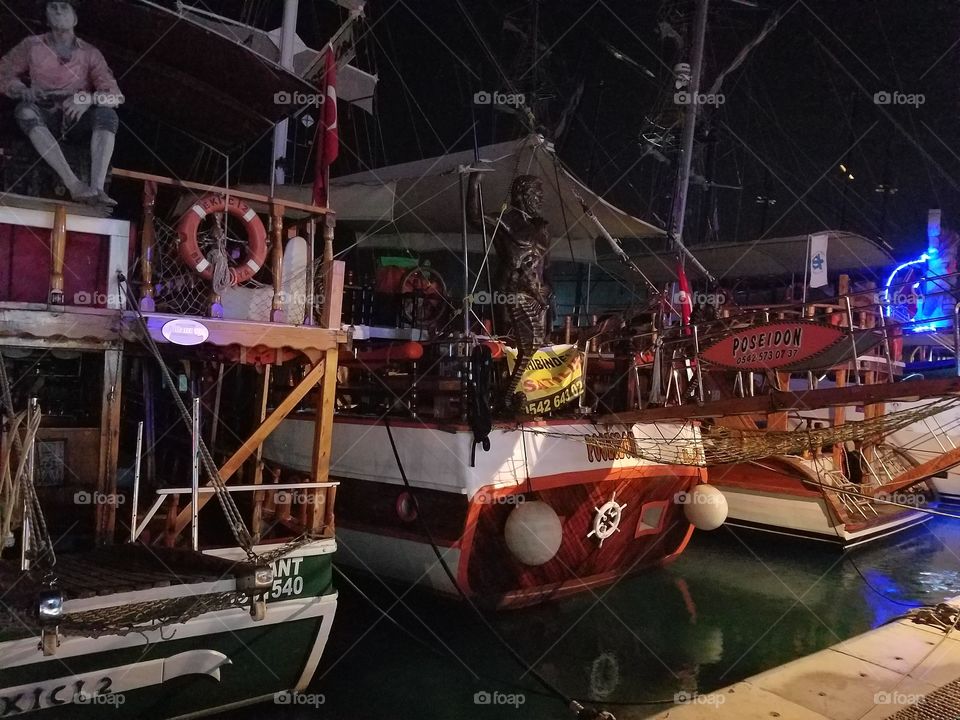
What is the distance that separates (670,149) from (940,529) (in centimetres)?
1104

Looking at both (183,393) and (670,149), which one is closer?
(183,393)

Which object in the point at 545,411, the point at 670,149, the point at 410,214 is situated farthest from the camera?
the point at 670,149

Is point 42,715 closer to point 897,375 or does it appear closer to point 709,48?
point 897,375

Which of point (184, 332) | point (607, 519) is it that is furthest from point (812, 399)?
point (184, 332)

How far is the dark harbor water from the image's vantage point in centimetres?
603

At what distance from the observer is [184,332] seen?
5051 mm

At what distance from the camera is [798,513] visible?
11.9 meters

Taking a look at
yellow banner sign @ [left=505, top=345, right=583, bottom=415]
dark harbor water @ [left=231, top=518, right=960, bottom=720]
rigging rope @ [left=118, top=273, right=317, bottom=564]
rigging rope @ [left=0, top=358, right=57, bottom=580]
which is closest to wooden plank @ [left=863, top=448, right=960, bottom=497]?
dark harbor water @ [left=231, top=518, right=960, bottom=720]

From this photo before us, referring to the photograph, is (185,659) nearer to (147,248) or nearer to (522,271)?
(147,248)

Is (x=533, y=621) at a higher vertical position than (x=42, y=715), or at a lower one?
lower

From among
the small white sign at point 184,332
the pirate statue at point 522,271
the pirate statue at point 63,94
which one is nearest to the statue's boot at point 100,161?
the pirate statue at point 63,94

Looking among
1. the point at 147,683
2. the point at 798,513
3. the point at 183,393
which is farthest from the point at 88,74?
the point at 798,513

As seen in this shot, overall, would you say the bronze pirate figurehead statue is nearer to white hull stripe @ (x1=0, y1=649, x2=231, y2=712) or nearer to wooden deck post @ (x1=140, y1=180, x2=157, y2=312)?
wooden deck post @ (x1=140, y1=180, x2=157, y2=312)

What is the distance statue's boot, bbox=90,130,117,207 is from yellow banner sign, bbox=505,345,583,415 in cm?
429
